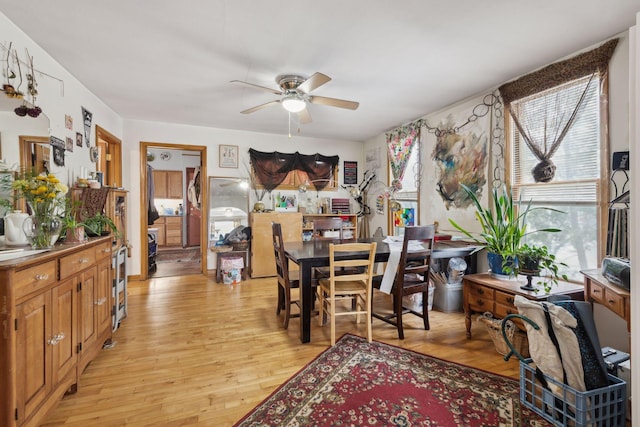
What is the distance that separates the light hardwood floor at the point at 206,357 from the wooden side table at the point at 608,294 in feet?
2.59

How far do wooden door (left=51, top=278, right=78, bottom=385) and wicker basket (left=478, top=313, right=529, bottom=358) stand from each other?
9.63 ft

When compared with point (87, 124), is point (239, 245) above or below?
below

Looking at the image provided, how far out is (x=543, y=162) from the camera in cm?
274

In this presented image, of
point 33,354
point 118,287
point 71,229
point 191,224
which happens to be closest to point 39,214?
point 71,229

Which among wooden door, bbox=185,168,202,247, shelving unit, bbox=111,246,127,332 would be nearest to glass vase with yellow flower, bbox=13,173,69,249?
shelving unit, bbox=111,246,127,332

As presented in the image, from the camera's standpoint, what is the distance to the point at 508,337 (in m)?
2.28

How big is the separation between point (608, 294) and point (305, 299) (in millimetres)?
1999

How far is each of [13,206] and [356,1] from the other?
8.43ft

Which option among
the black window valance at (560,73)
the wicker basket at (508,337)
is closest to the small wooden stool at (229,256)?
the wicker basket at (508,337)

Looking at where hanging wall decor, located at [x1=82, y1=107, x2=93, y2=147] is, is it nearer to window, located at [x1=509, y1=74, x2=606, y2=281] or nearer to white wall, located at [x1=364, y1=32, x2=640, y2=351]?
window, located at [x1=509, y1=74, x2=606, y2=281]

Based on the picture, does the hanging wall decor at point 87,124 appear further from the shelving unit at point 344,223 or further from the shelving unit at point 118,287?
the shelving unit at point 344,223

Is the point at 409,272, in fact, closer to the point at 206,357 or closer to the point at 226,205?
the point at 206,357

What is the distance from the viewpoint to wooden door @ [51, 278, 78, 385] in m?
1.68

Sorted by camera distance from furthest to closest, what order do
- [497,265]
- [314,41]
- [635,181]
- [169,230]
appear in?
[169,230]
[497,265]
[314,41]
[635,181]
